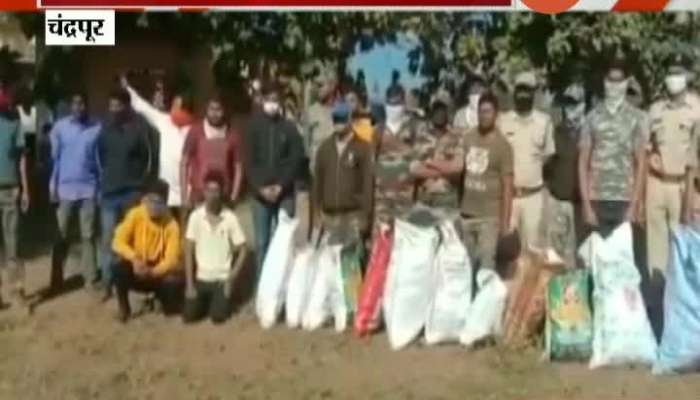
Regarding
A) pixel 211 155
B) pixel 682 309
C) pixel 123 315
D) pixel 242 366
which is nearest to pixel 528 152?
pixel 682 309

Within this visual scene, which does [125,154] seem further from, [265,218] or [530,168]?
[530,168]

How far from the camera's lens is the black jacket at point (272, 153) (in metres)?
4.44

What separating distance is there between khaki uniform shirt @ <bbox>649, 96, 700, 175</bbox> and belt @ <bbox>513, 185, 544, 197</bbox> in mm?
348

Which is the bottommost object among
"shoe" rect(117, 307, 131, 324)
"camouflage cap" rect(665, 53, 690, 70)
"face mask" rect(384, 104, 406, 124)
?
"shoe" rect(117, 307, 131, 324)

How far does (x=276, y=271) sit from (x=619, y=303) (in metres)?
0.99

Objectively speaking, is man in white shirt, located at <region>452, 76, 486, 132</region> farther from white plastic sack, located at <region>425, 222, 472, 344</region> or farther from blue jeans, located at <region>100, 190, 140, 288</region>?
blue jeans, located at <region>100, 190, 140, 288</region>

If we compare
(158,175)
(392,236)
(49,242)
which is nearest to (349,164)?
(392,236)

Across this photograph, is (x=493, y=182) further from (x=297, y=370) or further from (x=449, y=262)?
(x=297, y=370)

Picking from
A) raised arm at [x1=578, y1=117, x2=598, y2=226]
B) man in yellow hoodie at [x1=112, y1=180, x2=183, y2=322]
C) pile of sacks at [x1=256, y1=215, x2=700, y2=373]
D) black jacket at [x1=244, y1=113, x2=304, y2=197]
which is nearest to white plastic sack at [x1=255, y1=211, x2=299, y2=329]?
pile of sacks at [x1=256, y1=215, x2=700, y2=373]

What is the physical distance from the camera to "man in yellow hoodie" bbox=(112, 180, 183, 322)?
4477 mm

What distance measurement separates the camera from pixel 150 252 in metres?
4.50

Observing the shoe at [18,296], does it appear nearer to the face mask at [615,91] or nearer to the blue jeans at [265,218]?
the blue jeans at [265,218]

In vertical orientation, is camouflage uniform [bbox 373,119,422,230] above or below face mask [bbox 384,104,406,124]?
below

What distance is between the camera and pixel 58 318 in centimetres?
451
